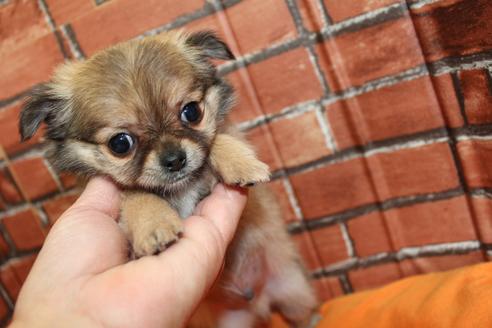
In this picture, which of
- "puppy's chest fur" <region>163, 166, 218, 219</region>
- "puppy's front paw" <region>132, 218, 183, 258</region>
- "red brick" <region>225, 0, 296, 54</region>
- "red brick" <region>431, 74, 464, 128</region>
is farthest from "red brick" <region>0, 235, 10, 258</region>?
"red brick" <region>431, 74, 464, 128</region>

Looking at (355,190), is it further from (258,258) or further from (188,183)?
(188,183)

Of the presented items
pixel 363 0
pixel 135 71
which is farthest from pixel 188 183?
pixel 363 0

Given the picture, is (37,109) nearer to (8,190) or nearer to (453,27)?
(8,190)

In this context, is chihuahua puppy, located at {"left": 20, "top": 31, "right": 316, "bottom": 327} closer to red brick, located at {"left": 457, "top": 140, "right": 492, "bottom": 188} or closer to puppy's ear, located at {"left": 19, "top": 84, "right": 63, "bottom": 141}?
puppy's ear, located at {"left": 19, "top": 84, "right": 63, "bottom": 141}

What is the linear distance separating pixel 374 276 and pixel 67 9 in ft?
5.24

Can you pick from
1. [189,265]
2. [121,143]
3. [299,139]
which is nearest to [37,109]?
[121,143]

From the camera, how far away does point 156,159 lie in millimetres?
1353

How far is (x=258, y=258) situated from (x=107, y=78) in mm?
823

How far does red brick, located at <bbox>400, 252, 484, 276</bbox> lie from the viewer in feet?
5.63

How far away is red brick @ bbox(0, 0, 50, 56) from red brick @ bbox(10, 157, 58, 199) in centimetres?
47

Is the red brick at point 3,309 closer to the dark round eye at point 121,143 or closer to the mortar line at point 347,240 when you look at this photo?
the dark round eye at point 121,143

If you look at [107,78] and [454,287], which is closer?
[107,78]

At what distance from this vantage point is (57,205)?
6.50 feet

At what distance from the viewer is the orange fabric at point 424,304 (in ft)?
4.46
